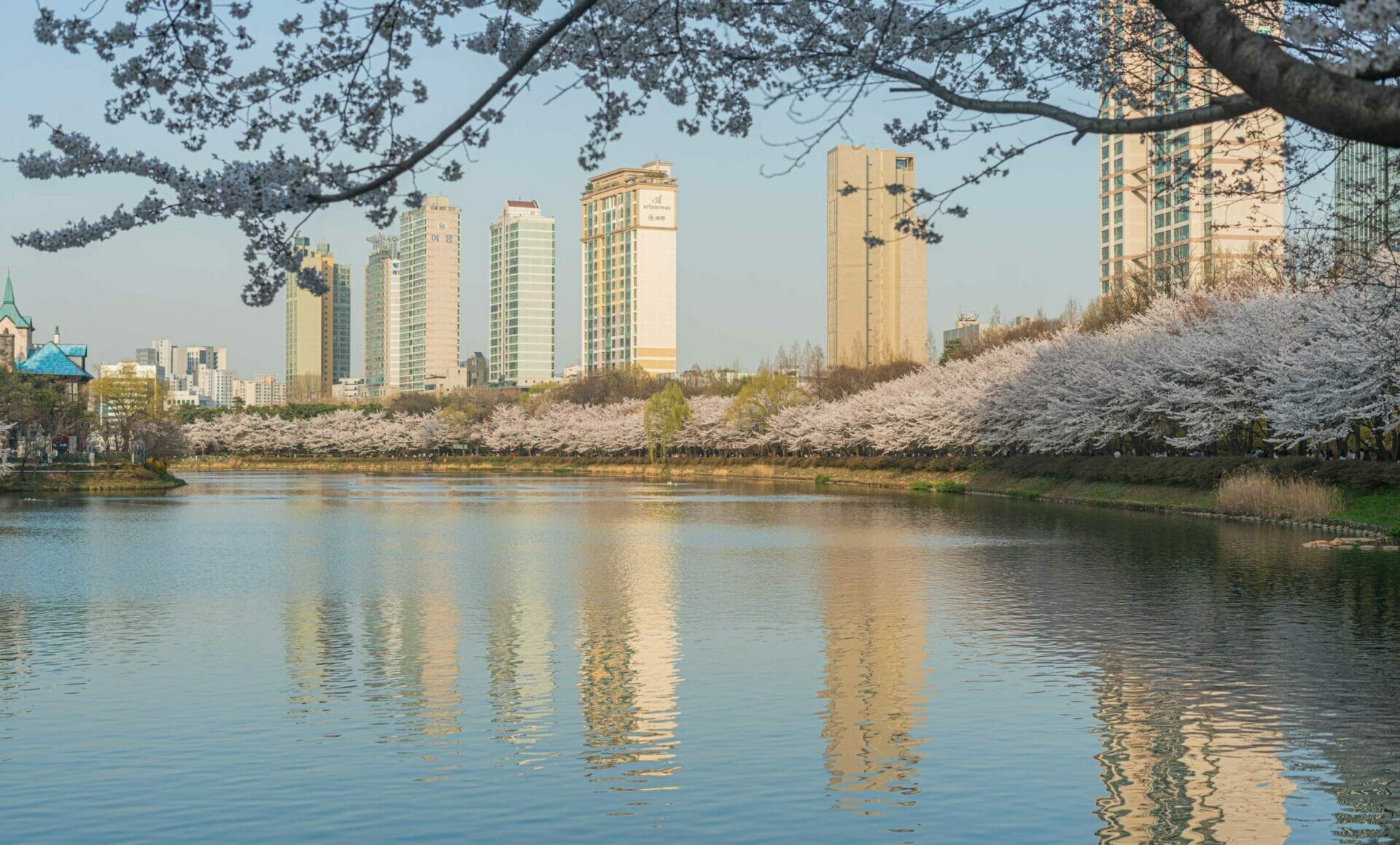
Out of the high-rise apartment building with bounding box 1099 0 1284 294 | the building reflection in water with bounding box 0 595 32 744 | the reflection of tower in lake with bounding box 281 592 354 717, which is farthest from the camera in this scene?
the reflection of tower in lake with bounding box 281 592 354 717

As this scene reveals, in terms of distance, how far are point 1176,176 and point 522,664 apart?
9794 mm

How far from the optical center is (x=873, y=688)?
15930 millimetres

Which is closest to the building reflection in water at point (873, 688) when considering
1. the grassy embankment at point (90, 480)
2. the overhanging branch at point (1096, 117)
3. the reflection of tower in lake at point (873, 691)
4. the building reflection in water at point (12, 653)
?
the reflection of tower in lake at point (873, 691)

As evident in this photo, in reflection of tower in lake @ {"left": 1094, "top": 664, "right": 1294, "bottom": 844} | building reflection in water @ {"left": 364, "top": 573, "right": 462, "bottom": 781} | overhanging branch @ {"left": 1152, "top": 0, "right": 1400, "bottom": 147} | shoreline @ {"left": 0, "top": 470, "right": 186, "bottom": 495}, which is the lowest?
reflection of tower in lake @ {"left": 1094, "top": 664, "right": 1294, "bottom": 844}

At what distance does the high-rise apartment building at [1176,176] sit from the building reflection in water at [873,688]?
18.4ft

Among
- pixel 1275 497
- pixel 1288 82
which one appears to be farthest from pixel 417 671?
pixel 1275 497

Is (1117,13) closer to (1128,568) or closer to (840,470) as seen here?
(1128,568)

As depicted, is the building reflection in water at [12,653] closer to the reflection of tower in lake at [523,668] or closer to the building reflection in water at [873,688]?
the reflection of tower in lake at [523,668]

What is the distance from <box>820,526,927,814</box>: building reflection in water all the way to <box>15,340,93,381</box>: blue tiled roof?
9815 cm

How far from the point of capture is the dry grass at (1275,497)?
40.4 meters

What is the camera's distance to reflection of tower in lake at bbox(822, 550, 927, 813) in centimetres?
1178

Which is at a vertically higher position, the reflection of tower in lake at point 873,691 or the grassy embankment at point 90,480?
the grassy embankment at point 90,480

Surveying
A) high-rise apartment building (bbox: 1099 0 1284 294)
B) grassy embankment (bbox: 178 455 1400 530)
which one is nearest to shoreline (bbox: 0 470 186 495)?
grassy embankment (bbox: 178 455 1400 530)

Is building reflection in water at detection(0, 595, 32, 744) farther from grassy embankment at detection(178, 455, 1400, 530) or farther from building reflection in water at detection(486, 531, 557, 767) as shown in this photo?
grassy embankment at detection(178, 455, 1400, 530)
